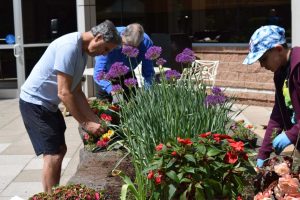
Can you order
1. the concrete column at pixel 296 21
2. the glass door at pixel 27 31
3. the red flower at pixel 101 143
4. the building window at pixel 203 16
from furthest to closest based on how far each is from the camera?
the glass door at pixel 27 31, the building window at pixel 203 16, the concrete column at pixel 296 21, the red flower at pixel 101 143

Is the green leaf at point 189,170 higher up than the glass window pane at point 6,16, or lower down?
lower down

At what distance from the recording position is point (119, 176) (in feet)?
13.0

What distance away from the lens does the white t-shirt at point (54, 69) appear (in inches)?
165

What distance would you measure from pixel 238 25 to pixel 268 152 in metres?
7.92

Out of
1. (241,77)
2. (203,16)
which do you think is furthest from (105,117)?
(203,16)

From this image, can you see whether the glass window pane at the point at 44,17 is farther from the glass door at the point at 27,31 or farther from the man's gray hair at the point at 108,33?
the man's gray hair at the point at 108,33

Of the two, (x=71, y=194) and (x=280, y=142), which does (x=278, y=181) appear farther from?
(x=71, y=194)

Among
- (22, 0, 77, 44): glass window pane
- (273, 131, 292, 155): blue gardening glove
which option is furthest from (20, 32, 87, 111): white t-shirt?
(22, 0, 77, 44): glass window pane

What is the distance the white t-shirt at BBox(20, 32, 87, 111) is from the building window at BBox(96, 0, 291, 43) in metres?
6.87

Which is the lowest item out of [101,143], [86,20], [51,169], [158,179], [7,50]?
[51,169]

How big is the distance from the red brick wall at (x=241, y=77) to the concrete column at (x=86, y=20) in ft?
8.17

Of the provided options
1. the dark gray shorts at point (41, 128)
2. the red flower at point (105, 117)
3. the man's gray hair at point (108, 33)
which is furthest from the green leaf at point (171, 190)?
the red flower at point (105, 117)

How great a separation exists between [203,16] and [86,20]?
2419 mm

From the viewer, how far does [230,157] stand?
3.23 m
